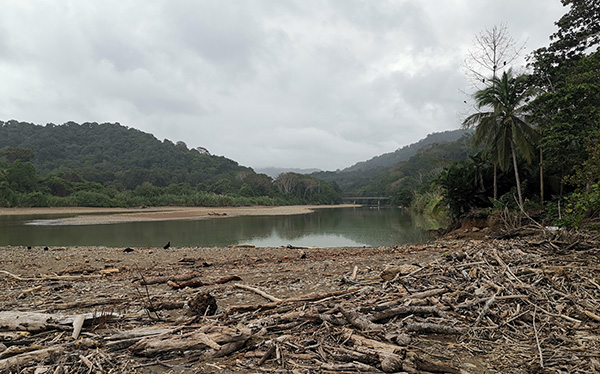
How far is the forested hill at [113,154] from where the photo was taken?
91375 millimetres

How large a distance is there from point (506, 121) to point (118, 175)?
88.3 meters

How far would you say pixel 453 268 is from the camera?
16.6 feet

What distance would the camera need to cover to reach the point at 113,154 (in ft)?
363

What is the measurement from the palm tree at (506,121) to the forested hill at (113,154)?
271 feet

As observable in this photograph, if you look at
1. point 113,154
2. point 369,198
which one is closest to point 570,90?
point 369,198

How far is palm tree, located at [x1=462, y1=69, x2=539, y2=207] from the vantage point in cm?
1658

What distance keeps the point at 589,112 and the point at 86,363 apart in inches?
686

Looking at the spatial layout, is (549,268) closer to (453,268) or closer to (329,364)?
(453,268)

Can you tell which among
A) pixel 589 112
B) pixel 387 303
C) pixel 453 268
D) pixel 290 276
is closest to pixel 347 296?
pixel 387 303

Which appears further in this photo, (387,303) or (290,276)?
(290,276)

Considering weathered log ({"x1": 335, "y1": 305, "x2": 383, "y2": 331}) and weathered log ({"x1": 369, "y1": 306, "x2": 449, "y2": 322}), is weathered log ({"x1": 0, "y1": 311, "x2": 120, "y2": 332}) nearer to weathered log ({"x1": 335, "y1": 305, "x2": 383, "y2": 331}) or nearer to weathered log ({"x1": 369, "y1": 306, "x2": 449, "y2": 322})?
weathered log ({"x1": 335, "y1": 305, "x2": 383, "y2": 331})

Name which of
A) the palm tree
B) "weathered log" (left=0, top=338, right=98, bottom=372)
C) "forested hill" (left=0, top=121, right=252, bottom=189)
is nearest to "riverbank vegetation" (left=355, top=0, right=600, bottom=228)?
the palm tree

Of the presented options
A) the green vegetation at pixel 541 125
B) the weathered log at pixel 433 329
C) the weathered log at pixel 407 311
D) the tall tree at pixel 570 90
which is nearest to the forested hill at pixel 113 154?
the green vegetation at pixel 541 125

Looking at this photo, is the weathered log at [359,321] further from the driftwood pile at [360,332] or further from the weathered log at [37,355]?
the weathered log at [37,355]
